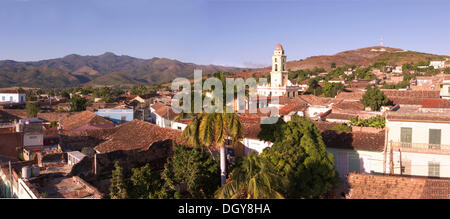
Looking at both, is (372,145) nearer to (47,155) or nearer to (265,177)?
(265,177)

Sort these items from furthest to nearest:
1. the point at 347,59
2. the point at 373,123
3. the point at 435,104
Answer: the point at 347,59 < the point at 435,104 < the point at 373,123

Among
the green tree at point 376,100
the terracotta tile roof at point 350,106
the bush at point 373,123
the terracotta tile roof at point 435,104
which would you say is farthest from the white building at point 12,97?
the terracotta tile roof at point 435,104

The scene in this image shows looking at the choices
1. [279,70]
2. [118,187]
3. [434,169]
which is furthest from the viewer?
[279,70]

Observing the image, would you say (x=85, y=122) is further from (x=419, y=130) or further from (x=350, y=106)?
(x=419, y=130)

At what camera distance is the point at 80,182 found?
1107 cm

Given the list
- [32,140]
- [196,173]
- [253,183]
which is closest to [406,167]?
[196,173]

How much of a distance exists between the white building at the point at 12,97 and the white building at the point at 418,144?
67.5 metres

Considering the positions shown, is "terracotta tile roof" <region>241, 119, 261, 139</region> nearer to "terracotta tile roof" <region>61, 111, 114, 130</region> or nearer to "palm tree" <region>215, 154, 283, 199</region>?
"palm tree" <region>215, 154, 283, 199</region>

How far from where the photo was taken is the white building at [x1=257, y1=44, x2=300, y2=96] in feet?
154

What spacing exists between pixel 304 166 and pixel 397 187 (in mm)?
2896

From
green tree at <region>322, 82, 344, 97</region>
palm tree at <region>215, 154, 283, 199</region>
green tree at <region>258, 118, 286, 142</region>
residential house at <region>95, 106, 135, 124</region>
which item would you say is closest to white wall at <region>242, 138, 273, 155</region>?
green tree at <region>258, 118, 286, 142</region>

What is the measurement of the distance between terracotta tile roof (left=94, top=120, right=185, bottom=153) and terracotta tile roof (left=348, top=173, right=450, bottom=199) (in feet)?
29.5

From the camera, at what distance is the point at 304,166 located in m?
11.6
